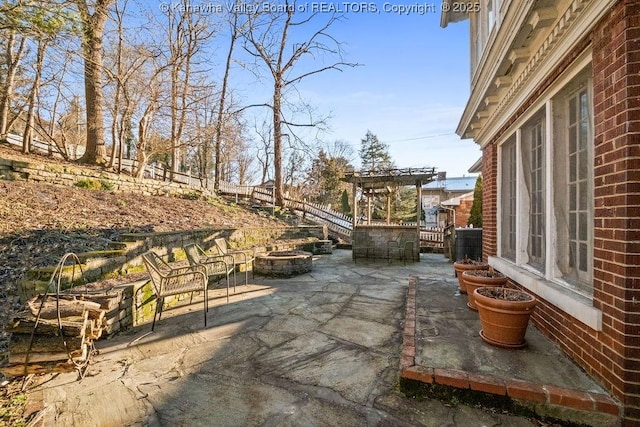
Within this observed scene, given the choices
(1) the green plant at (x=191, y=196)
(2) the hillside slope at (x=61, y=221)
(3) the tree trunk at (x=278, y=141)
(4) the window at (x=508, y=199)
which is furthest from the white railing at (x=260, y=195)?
(4) the window at (x=508, y=199)

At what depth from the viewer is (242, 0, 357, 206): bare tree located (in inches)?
512

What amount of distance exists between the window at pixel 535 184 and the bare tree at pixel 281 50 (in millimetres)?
10382

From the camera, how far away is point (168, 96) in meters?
8.40

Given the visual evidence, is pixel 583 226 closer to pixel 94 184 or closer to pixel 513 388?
pixel 513 388

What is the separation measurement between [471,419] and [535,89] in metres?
2.79

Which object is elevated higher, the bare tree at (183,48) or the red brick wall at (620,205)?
the bare tree at (183,48)

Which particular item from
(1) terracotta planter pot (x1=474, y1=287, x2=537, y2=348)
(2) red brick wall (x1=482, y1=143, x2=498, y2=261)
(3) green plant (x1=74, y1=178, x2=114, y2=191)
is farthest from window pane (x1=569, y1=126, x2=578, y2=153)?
(3) green plant (x1=74, y1=178, x2=114, y2=191)

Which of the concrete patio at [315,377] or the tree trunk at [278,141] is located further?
the tree trunk at [278,141]

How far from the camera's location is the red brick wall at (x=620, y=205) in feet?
5.29

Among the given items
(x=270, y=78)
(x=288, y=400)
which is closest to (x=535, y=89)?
(x=288, y=400)

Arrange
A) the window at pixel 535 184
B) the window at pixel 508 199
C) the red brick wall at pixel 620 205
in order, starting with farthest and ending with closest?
the window at pixel 508 199, the window at pixel 535 184, the red brick wall at pixel 620 205

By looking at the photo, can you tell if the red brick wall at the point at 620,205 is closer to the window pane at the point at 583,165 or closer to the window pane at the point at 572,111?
the window pane at the point at 583,165

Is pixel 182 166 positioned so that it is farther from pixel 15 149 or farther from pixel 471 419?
pixel 471 419

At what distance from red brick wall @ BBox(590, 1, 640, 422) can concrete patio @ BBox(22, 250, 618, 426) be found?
Answer: 0.77 ft
